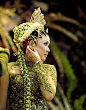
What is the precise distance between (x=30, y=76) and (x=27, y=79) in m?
0.05

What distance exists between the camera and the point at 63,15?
14.6ft

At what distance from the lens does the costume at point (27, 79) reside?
1608mm

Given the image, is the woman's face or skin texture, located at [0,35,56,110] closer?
skin texture, located at [0,35,56,110]

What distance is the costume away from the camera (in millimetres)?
1608

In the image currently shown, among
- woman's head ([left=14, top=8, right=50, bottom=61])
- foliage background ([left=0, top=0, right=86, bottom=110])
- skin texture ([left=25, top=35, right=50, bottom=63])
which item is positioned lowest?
skin texture ([left=25, top=35, right=50, bottom=63])

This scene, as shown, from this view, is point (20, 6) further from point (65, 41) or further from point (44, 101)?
point (44, 101)

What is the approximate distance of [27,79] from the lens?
1620mm

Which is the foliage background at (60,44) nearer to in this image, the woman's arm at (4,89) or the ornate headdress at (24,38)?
the ornate headdress at (24,38)

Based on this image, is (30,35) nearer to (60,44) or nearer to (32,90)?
(32,90)

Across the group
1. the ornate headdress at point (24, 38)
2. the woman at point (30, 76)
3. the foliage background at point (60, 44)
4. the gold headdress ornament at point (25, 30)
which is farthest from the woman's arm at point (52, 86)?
the foliage background at point (60, 44)

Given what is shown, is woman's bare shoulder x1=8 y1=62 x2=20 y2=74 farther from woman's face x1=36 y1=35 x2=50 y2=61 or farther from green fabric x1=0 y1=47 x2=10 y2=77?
woman's face x1=36 y1=35 x2=50 y2=61

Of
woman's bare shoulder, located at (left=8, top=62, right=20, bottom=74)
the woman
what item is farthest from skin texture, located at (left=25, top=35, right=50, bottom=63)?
woman's bare shoulder, located at (left=8, top=62, right=20, bottom=74)

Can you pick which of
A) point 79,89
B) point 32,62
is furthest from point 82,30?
point 32,62

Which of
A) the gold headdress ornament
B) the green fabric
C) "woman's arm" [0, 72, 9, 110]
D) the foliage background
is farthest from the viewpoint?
the foliage background
